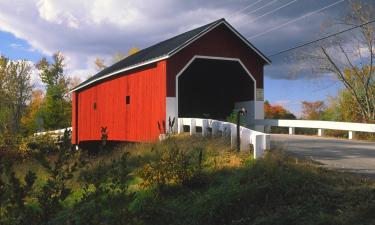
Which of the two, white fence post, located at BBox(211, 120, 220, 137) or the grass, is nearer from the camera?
the grass

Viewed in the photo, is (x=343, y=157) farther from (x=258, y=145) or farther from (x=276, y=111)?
(x=276, y=111)

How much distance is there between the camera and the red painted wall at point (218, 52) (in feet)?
54.7

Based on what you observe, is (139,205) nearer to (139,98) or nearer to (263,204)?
(263,204)

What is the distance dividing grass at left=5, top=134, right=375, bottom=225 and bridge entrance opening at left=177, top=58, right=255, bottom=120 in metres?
10.6

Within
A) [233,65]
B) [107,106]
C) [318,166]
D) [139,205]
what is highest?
[233,65]

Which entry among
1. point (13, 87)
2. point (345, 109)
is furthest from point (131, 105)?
point (13, 87)

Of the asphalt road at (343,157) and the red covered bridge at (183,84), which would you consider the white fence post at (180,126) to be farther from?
the asphalt road at (343,157)

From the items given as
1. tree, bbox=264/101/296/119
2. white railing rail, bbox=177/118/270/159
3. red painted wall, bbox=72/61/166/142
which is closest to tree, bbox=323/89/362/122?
red painted wall, bbox=72/61/166/142

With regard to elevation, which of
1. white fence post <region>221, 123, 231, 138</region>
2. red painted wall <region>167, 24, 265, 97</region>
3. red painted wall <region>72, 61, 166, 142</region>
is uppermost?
red painted wall <region>167, 24, 265, 97</region>

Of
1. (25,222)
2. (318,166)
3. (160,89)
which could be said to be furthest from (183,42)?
(25,222)

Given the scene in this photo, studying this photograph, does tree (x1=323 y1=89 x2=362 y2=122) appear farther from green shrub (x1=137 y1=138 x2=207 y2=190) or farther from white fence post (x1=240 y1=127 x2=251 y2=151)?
green shrub (x1=137 y1=138 x2=207 y2=190)

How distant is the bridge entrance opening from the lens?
64.8ft

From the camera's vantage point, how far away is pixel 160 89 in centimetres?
1689

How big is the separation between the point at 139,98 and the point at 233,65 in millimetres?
4159
